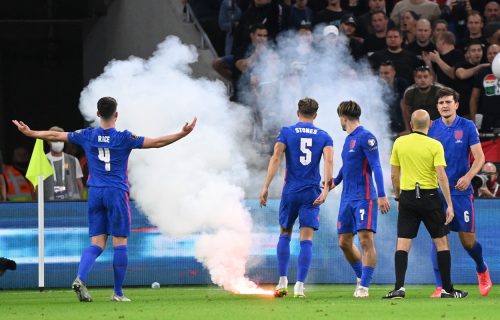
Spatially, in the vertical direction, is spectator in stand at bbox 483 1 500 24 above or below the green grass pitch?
above

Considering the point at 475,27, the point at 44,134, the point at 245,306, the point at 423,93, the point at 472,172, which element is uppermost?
the point at 475,27

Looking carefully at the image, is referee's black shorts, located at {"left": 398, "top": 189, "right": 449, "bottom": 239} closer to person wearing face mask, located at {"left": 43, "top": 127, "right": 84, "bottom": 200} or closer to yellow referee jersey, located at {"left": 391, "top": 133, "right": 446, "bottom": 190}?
yellow referee jersey, located at {"left": 391, "top": 133, "right": 446, "bottom": 190}

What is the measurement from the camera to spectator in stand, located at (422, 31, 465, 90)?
62.6 feet

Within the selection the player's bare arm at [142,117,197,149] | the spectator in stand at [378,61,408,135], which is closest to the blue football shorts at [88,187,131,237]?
the player's bare arm at [142,117,197,149]

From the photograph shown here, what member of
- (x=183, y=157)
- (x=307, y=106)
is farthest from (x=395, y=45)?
(x=307, y=106)

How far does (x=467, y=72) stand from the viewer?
1880cm

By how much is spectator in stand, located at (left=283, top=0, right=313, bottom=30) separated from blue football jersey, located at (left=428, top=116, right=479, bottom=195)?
731cm

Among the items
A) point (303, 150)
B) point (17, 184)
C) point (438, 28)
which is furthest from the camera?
point (17, 184)

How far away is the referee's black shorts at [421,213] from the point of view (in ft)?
41.7

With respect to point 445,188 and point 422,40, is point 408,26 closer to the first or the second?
point 422,40

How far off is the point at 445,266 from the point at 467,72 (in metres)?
6.44

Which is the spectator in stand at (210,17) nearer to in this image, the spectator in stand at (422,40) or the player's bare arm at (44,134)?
the spectator in stand at (422,40)

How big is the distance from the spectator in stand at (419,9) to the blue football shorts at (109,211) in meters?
9.03

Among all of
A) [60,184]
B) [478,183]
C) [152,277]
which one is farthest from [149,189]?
[478,183]
